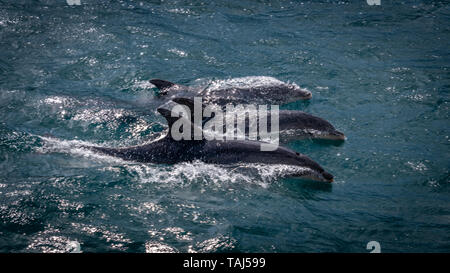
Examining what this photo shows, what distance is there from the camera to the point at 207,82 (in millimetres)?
15109

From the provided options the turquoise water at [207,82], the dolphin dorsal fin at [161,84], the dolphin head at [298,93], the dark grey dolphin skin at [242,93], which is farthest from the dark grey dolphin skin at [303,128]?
the dolphin dorsal fin at [161,84]

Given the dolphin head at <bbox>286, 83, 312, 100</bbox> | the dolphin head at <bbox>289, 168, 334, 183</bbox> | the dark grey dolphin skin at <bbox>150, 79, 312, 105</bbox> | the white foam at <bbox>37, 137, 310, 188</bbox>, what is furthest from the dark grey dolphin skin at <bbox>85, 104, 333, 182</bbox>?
the dolphin head at <bbox>286, 83, 312, 100</bbox>

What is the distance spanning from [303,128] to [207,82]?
463 centimetres

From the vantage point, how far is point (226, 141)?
1020 cm

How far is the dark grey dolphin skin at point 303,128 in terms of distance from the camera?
11555mm

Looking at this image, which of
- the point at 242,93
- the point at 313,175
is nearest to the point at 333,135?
the point at 313,175

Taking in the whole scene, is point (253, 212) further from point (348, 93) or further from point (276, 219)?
point (348, 93)

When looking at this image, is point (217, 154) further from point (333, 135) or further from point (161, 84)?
point (161, 84)

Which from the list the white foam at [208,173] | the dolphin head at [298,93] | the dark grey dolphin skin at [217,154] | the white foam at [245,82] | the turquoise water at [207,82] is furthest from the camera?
the white foam at [245,82]

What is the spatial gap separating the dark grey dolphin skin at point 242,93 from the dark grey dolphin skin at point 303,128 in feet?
5.55

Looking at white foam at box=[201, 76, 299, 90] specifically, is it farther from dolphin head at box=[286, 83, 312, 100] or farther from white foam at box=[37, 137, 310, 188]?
white foam at box=[37, 137, 310, 188]

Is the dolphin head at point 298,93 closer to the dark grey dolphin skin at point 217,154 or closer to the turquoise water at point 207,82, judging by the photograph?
the turquoise water at point 207,82

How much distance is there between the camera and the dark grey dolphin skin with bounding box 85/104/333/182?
973 centimetres

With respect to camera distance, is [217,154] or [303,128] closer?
[217,154]
